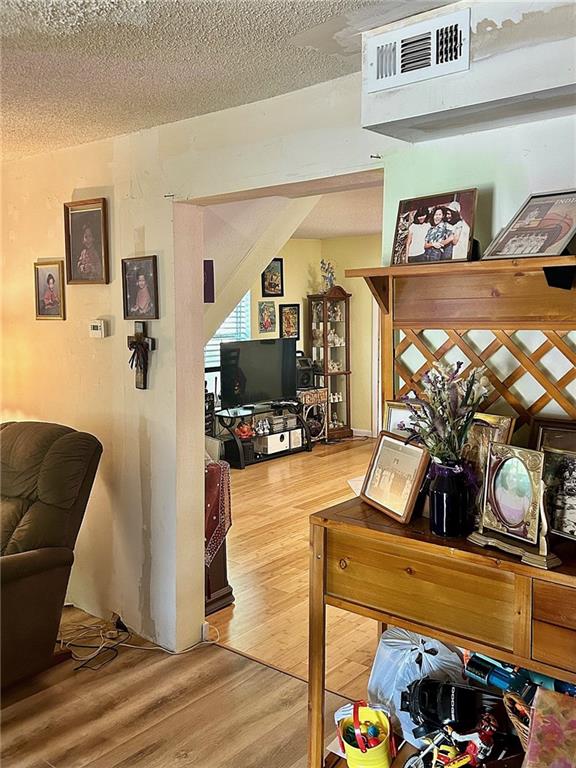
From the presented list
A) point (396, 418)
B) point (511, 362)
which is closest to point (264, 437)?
point (396, 418)

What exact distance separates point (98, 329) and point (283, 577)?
178cm

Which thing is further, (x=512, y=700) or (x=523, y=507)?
(x=512, y=700)

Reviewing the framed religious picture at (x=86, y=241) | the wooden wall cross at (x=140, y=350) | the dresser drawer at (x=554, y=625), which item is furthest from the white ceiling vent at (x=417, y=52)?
the framed religious picture at (x=86, y=241)

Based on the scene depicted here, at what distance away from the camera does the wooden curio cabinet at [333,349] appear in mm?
7879

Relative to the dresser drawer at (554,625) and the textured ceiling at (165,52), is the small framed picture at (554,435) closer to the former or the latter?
the dresser drawer at (554,625)

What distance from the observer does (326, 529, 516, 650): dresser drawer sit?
1658 millimetres

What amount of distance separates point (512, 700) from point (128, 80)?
2254 mm

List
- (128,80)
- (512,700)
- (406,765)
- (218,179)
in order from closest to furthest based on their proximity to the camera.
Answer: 1. (512,700)
2. (406,765)
3. (128,80)
4. (218,179)

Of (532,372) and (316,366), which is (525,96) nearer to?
(532,372)

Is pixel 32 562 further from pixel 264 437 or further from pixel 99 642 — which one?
pixel 264 437

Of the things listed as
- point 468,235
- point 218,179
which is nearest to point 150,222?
point 218,179

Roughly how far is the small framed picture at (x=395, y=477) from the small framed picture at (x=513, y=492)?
19 cm

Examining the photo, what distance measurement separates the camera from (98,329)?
3.33 m

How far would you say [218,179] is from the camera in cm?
280
